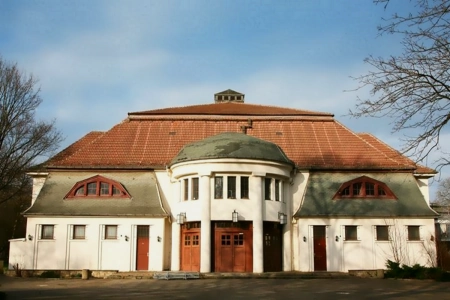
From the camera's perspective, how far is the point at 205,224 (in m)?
29.5

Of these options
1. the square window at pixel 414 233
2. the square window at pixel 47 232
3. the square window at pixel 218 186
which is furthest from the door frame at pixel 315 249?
the square window at pixel 47 232

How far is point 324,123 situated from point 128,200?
1457 centimetres

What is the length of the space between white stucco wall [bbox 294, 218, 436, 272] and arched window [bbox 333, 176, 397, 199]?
1.82m

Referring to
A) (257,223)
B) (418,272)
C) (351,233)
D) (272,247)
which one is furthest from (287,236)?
(418,272)

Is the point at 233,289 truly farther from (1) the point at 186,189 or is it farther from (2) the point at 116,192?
(2) the point at 116,192

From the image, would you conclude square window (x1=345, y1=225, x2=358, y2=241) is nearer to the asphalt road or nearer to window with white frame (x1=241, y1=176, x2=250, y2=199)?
the asphalt road

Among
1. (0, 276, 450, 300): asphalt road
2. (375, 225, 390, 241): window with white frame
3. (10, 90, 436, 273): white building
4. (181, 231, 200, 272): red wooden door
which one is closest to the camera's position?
(0, 276, 450, 300): asphalt road

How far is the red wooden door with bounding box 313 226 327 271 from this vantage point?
104 feet

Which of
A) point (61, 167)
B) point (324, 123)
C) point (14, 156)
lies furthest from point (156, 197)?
point (324, 123)

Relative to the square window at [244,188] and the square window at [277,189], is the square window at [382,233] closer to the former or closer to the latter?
the square window at [277,189]

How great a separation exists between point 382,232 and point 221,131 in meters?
12.3

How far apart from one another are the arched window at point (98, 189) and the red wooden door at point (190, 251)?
467 centimetres

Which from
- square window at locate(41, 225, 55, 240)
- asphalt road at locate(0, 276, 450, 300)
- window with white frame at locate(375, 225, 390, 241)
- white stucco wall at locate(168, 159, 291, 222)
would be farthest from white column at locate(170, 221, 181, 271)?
window with white frame at locate(375, 225, 390, 241)

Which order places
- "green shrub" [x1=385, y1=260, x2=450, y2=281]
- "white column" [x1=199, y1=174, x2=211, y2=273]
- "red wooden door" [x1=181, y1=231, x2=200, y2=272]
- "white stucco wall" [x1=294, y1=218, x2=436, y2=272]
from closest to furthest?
"green shrub" [x1=385, y1=260, x2=450, y2=281] < "white column" [x1=199, y1=174, x2=211, y2=273] < "red wooden door" [x1=181, y1=231, x2=200, y2=272] < "white stucco wall" [x1=294, y1=218, x2=436, y2=272]
